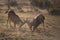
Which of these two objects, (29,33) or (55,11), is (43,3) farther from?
(29,33)

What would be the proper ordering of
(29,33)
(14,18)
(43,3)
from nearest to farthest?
(29,33), (14,18), (43,3)

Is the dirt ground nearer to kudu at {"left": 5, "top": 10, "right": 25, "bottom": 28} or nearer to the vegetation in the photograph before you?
kudu at {"left": 5, "top": 10, "right": 25, "bottom": 28}

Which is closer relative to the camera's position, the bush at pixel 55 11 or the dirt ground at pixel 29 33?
the dirt ground at pixel 29 33

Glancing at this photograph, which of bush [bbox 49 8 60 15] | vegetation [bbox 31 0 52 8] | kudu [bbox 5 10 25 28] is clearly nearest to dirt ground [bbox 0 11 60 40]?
kudu [bbox 5 10 25 28]

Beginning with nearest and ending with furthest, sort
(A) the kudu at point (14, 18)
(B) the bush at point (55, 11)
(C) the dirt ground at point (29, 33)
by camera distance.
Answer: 1. (C) the dirt ground at point (29, 33)
2. (A) the kudu at point (14, 18)
3. (B) the bush at point (55, 11)

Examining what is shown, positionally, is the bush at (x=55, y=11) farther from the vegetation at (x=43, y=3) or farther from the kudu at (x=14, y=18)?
the kudu at (x=14, y=18)

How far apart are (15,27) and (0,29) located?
0.75 meters

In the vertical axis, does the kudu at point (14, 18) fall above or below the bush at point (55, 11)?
above

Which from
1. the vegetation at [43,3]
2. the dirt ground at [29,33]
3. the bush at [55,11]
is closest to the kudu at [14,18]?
the dirt ground at [29,33]

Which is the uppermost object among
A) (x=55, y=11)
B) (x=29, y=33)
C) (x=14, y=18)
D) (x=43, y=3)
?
(x=14, y=18)

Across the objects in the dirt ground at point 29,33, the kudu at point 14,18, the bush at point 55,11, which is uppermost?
the kudu at point 14,18

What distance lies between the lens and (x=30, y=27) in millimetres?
10414

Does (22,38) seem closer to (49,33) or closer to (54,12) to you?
(49,33)

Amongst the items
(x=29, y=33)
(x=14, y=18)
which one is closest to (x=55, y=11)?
(x=14, y=18)
